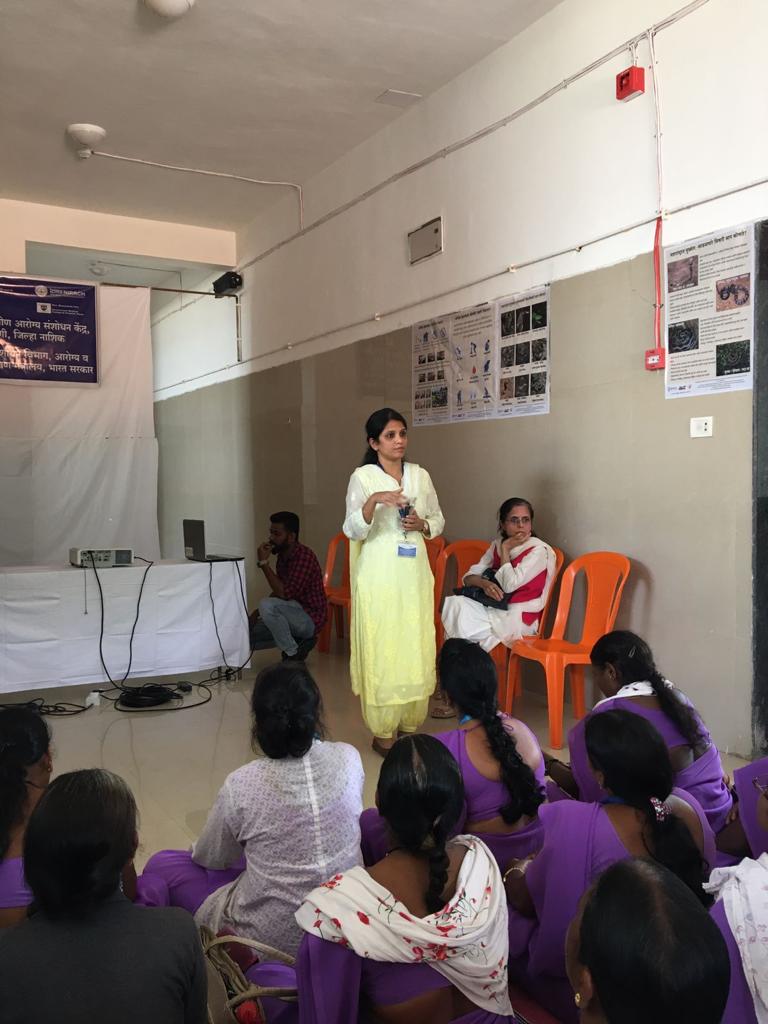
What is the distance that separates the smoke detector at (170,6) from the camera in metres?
3.97

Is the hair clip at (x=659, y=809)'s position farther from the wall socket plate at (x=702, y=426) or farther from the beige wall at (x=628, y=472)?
the wall socket plate at (x=702, y=426)

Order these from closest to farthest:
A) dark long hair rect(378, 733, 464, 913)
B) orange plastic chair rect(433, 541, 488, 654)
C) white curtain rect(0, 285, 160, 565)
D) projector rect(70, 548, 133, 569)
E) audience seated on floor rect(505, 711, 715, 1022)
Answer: dark long hair rect(378, 733, 464, 913)
audience seated on floor rect(505, 711, 715, 1022)
projector rect(70, 548, 133, 569)
orange plastic chair rect(433, 541, 488, 654)
white curtain rect(0, 285, 160, 565)

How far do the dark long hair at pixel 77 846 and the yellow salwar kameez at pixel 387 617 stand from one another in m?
2.31

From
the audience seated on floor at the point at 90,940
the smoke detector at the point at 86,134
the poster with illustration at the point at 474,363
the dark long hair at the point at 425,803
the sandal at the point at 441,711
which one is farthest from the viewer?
the smoke detector at the point at 86,134

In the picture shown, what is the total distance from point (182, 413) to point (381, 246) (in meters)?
4.15

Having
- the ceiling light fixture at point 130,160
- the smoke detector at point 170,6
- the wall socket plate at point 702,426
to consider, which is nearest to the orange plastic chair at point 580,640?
the wall socket plate at point 702,426

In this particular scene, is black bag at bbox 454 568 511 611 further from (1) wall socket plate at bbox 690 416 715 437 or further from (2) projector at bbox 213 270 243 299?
(2) projector at bbox 213 270 243 299

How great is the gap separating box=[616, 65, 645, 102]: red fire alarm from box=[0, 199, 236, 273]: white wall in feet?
15.8

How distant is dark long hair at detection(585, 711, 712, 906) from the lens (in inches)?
57.4

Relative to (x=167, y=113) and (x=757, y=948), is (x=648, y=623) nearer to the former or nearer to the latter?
(x=757, y=948)

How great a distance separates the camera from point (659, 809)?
58.1 inches

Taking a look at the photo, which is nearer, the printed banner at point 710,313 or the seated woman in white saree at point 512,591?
the printed banner at point 710,313

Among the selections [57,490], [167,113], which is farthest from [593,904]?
[57,490]

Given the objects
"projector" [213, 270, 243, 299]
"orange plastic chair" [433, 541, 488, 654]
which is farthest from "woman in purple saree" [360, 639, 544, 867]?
"projector" [213, 270, 243, 299]
